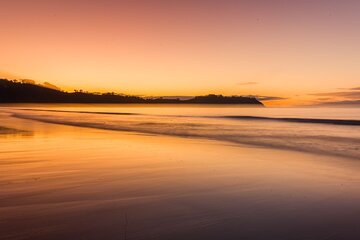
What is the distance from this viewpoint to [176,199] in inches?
242

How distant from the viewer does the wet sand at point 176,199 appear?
4.55 meters

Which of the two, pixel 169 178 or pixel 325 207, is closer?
pixel 325 207

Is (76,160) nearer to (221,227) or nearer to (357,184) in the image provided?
(221,227)

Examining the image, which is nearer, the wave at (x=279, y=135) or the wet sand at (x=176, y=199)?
the wet sand at (x=176, y=199)

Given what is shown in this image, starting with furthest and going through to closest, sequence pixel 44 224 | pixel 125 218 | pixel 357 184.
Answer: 1. pixel 357 184
2. pixel 125 218
3. pixel 44 224

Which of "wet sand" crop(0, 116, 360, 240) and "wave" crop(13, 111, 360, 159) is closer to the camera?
"wet sand" crop(0, 116, 360, 240)

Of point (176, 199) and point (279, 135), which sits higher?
point (176, 199)

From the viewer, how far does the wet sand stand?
4.55 metres

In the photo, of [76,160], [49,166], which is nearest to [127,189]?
[49,166]

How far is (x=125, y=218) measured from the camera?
499 centimetres

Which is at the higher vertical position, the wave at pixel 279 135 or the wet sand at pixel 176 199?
the wet sand at pixel 176 199

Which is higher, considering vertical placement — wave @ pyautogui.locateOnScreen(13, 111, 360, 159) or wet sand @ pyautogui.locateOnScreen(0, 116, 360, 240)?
wet sand @ pyautogui.locateOnScreen(0, 116, 360, 240)

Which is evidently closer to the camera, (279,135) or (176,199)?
(176,199)

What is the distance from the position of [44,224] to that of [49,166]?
202 inches
